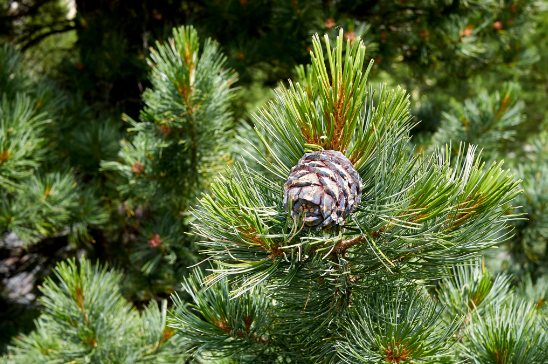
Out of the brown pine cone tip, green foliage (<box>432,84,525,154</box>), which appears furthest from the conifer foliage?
green foliage (<box>432,84,525,154</box>)

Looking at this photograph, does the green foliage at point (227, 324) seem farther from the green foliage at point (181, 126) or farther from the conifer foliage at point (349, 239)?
the green foliage at point (181, 126)

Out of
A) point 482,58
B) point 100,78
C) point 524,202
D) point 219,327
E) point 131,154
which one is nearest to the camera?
point 219,327

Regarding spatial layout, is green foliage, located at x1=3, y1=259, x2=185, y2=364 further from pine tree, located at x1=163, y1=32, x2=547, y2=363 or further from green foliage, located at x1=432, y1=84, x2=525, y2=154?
green foliage, located at x1=432, y1=84, x2=525, y2=154

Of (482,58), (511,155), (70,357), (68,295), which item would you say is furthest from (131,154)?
(511,155)

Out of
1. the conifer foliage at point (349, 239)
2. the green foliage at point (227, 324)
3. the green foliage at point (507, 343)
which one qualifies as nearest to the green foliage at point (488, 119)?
the conifer foliage at point (349, 239)

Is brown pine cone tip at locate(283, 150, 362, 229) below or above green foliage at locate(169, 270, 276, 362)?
above

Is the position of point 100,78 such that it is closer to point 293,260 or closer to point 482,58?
point 293,260

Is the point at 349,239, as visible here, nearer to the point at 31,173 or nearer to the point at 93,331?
the point at 93,331
